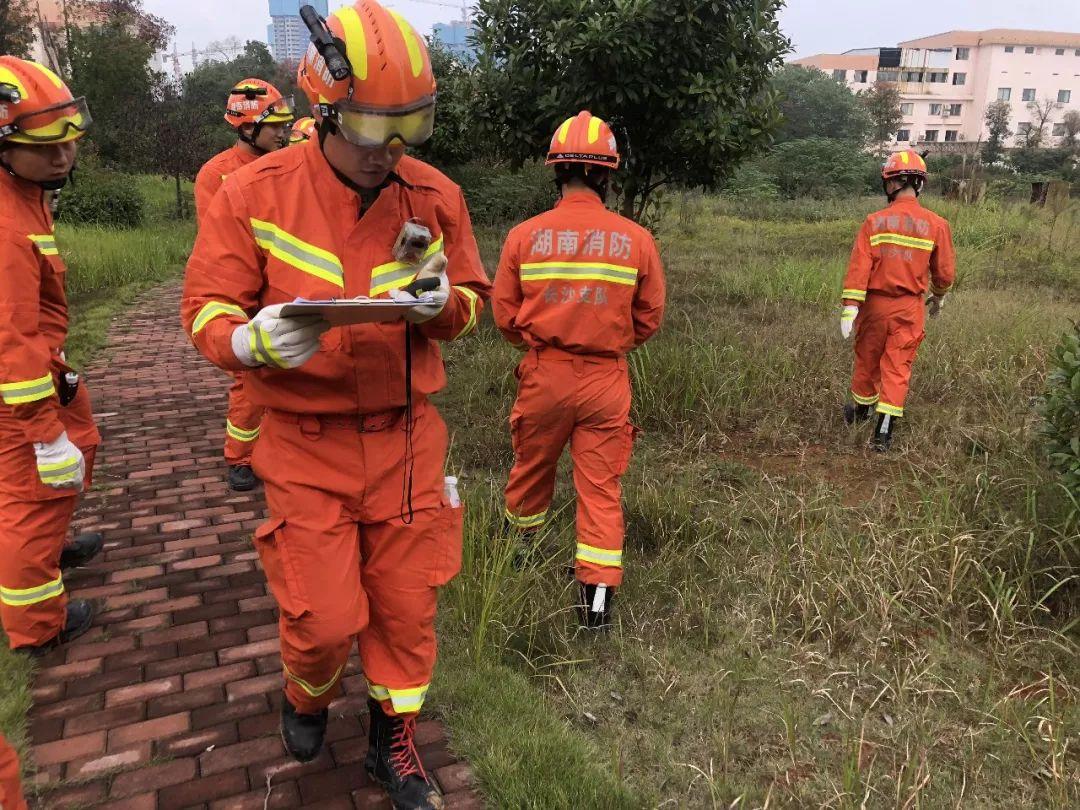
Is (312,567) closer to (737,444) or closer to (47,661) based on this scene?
(47,661)

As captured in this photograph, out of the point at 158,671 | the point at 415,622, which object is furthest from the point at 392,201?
the point at 158,671

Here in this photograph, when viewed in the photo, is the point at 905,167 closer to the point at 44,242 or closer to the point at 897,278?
the point at 897,278

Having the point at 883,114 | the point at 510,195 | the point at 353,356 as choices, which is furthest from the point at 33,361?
the point at 883,114

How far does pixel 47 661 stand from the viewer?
297cm

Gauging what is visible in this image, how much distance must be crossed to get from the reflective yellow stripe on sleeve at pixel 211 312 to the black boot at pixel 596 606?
6.14 feet

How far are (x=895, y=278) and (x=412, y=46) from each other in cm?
442

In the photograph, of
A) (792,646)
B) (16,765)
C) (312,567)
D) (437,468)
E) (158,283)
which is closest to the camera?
(16,765)

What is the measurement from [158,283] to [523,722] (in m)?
11.0

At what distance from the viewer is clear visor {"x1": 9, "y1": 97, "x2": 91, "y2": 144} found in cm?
276

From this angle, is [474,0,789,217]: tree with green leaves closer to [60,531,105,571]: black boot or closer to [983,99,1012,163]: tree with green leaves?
[60,531,105,571]: black boot

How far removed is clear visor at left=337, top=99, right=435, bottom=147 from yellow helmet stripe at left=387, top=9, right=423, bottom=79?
0.29 ft

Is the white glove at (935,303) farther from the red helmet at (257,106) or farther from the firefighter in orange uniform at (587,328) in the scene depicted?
the red helmet at (257,106)

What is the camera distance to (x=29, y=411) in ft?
8.83

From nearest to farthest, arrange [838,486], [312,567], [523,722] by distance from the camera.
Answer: [312,567] → [523,722] → [838,486]
